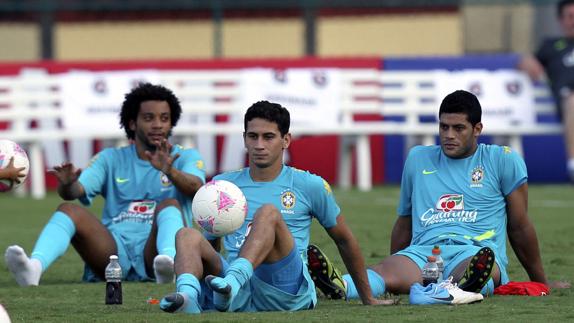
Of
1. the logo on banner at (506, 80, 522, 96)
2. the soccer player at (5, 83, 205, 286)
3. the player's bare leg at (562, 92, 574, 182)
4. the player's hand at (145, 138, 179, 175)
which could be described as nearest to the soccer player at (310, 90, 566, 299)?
the player's hand at (145, 138, 179, 175)

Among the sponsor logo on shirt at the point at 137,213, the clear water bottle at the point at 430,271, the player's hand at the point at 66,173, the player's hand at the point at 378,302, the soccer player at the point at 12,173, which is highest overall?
the soccer player at the point at 12,173

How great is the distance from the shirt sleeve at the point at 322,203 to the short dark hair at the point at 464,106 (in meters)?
1.25

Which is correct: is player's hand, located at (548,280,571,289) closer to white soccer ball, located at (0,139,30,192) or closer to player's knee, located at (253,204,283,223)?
player's knee, located at (253,204,283,223)

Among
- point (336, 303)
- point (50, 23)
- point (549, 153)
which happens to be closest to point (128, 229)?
point (336, 303)

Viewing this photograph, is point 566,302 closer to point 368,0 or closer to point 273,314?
point 273,314

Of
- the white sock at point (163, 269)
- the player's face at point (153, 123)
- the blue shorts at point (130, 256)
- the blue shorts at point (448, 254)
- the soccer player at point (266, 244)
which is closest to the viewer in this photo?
the soccer player at point (266, 244)

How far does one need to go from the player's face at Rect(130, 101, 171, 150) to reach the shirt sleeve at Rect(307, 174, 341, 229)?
2323 mm

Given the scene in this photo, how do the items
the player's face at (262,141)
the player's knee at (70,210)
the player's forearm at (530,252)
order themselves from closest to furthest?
the player's face at (262,141)
the player's forearm at (530,252)
the player's knee at (70,210)

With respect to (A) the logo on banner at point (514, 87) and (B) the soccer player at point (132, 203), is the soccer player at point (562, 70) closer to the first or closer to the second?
(A) the logo on banner at point (514, 87)

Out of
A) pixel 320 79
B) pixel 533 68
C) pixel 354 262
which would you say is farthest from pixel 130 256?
pixel 533 68

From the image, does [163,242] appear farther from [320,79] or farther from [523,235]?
[320,79]

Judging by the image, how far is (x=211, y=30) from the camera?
75.3 ft

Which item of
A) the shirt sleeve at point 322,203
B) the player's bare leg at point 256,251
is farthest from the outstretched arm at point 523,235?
the player's bare leg at point 256,251

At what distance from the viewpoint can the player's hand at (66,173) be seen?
1014 centimetres
